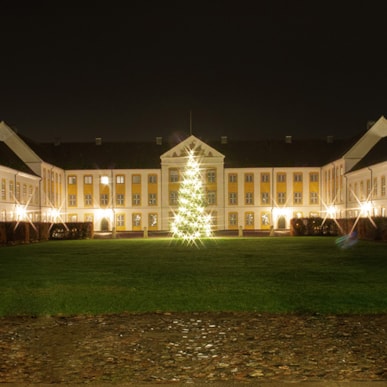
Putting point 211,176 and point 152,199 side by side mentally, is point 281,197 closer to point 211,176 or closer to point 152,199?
point 211,176

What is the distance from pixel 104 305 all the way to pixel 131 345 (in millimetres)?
3239

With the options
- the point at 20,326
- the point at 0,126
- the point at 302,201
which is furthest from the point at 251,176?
the point at 20,326

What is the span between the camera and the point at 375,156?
172 ft

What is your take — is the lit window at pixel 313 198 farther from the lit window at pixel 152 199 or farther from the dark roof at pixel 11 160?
the dark roof at pixel 11 160

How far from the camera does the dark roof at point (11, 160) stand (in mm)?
50406

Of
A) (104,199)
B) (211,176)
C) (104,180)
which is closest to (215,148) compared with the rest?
(211,176)

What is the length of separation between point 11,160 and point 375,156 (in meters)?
32.1

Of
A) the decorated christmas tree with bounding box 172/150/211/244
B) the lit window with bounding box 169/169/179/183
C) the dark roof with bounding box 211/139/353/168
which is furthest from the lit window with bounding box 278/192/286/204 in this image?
the decorated christmas tree with bounding box 172/150/211/244

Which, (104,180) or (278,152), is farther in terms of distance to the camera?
(278,152)

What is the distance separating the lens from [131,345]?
7.36 metres

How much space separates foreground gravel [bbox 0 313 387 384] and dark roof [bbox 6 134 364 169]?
59356 millimetres

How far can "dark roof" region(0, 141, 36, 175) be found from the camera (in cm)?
5041

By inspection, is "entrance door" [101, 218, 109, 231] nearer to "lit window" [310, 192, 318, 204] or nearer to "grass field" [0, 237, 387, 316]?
"lit window" [310, 192, 318, 204]

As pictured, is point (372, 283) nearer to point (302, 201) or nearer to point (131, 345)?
point (131, 345)
